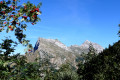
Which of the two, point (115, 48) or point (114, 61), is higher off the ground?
point (115, 48)

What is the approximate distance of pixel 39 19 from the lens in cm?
582

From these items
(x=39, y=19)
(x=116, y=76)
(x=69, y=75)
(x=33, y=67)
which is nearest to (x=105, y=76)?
(x=116, y=76)

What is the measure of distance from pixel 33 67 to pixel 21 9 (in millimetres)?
4614

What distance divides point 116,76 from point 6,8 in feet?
136

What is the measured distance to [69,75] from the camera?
171 ft

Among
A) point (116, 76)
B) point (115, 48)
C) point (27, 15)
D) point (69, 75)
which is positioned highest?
point (115, 48)

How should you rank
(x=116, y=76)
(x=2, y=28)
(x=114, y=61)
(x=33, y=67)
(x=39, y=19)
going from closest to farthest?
1. (x=2, y=28)
2. (x=39, y=19)
3. (x=33, y=67)
4. (x=116, y=76)
5. (x=114, y=61)

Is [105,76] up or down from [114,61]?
down

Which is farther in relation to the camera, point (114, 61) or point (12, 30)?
point (114, 61)

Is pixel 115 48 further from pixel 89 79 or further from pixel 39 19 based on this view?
pixel 39 19

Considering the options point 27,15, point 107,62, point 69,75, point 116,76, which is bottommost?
point 27,15

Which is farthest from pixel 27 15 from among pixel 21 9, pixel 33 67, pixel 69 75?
pixel 69 75

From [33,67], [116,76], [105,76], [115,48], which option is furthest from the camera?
[115,48]

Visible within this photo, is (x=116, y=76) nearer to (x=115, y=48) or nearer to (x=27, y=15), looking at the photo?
(x=115, y=48)
